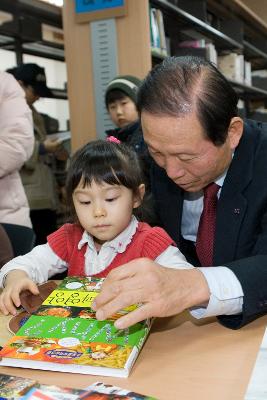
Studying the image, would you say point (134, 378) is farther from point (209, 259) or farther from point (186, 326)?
point (209, 259)

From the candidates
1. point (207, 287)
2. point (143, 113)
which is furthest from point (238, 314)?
point (143, 113)

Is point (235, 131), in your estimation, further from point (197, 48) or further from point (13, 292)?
point (197, 48)

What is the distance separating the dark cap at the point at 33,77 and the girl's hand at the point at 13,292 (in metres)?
2.30

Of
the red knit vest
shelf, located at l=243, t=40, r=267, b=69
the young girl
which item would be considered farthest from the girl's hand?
shelf, located at l=243, t=40, r=267, b=69

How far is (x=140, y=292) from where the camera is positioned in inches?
33.6

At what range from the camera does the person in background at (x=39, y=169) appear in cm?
325

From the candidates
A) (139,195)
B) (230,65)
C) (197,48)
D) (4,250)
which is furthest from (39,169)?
(230,65)

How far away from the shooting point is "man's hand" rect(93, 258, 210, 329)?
33.3 inches

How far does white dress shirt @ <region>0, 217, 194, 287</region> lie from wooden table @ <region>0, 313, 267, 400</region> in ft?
0.75

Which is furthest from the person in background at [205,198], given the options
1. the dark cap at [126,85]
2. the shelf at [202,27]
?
the shelf at [202,27]

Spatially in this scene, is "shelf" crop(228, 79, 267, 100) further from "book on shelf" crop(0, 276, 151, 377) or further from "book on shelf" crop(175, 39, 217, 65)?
"book on shelf" crop(0, 276, 151, 377)

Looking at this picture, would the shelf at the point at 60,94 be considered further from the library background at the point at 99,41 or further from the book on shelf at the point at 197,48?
the book on shelf at the point at 197,48

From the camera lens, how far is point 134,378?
811mm

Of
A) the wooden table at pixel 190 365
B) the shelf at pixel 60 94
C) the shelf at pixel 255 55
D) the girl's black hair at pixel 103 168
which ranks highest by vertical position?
the shelf at pixel 255 55
